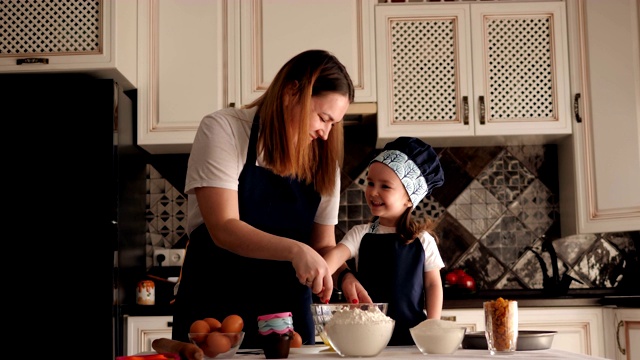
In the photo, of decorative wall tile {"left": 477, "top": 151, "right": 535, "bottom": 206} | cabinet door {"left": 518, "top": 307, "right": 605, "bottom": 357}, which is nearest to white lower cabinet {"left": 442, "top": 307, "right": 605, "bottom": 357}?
cabinet door {"left": 518, "top": 307, "right": 605, "bottom": 357}

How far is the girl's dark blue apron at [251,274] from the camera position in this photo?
2059 mm

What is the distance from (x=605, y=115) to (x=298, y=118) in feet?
7.06

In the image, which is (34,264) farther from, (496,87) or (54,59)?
(496,87)

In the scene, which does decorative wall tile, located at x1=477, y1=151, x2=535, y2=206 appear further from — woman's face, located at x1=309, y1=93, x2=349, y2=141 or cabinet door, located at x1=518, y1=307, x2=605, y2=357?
woman's face, located at x1=309, y1=93, x2=349, y2=141

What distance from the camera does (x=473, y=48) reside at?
396 cm

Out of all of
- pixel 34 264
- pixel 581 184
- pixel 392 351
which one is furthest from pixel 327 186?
pixel 581 184

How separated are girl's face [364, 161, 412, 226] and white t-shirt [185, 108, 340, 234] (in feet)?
1.53

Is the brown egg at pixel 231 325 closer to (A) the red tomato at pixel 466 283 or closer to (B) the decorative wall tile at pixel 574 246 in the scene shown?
(A) the red tomato at pixel 466 283

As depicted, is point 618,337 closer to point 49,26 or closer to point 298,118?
point 298,118

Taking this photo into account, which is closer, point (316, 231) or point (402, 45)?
point (316, 231)

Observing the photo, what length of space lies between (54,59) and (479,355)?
2.59 m

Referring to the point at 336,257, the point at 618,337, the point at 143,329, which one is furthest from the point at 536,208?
the point at 336,257

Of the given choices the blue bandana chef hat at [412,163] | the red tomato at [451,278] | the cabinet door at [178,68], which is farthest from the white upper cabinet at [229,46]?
the blue bandana chef hat at [412,163]

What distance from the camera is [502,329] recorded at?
168 cm
